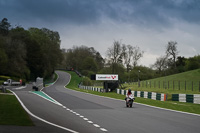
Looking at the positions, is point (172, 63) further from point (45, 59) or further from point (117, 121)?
point (117, 121)

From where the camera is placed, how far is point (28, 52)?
11625cm

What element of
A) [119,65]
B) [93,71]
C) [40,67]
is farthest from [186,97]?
[93,71]

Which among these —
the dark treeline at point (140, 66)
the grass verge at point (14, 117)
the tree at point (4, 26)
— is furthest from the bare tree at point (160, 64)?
the grass verge at point (14, 117)

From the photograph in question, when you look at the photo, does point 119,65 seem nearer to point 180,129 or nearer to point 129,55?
point 129,55

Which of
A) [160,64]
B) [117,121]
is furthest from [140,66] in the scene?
[117,121]

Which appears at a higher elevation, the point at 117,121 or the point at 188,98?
the point at 188,98

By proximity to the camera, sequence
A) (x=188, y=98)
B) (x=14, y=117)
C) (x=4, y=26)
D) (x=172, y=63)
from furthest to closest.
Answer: (x=4, y=26) < (x=172, y=63) < (x=188, y=98) < (x=14, y=117)

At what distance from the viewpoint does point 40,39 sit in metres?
126

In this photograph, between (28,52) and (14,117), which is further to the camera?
(28,52)

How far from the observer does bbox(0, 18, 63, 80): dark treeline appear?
96.3m

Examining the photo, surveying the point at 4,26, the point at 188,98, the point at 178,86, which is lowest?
the point at 188,98

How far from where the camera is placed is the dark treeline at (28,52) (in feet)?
316

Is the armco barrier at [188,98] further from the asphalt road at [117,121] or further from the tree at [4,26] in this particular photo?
the tree at [4,26]

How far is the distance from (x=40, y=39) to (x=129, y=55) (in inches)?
1447
